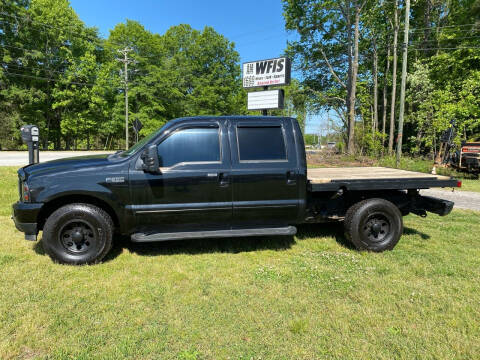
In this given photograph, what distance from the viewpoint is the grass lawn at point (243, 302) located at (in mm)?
2412

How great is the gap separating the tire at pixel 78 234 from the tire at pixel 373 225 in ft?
11.4

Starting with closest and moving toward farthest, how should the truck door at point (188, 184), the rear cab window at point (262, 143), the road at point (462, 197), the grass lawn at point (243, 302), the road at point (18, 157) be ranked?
the grass lawn at point (243, 302), the truck door at point (188, 184), the rear cab window at point (262, 143), the road at point (462, 197), the road at point (18, 157)

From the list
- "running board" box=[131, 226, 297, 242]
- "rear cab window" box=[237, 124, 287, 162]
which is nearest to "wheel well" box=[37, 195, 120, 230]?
"running board" box=[131, 226, 297, 242]

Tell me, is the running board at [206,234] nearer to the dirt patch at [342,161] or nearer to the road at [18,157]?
the road at [18,157]

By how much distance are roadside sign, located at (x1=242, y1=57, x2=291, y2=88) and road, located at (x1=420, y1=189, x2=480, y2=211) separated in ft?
19.9

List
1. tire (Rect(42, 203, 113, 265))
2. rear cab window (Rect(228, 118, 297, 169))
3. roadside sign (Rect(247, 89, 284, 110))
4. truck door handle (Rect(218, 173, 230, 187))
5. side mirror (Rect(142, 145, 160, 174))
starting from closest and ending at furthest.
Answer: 1. side mirror (Rect(142, 145, 160, 174))
2. tire (Rect(42, 203, 113, 265))
3. truck door handle (Rect(218, 173, 230, 187))
4. rear cab window (Rect(228, 118, 297, 169))
5. roadside sign (Rect(247, 89, 284, 110))

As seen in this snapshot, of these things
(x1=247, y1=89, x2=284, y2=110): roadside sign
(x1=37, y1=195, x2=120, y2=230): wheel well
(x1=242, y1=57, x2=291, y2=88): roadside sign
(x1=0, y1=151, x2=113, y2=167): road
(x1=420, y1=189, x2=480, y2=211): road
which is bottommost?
(x1=420, y1=189, x2=480, y2=211): road

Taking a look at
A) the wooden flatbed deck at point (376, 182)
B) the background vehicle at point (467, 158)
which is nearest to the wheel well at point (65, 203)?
the wooden flatbed deck at point (376, 182)

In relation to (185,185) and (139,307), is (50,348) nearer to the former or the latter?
(139,307)

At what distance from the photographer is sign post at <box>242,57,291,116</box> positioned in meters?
10.5

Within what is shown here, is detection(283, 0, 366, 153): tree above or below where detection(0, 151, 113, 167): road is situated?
above

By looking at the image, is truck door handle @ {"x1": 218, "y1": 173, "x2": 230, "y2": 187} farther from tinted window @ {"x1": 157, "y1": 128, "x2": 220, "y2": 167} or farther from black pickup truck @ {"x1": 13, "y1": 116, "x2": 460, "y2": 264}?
tinted window @ {"x1": 157, "y1": 128, "x2": 220, "y2": 167}

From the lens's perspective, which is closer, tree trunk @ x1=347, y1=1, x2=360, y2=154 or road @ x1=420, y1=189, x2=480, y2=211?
road @ x1=420, y1=189, x2=480, y2=211

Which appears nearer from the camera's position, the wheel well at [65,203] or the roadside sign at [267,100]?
the wheel well at [65,203]
